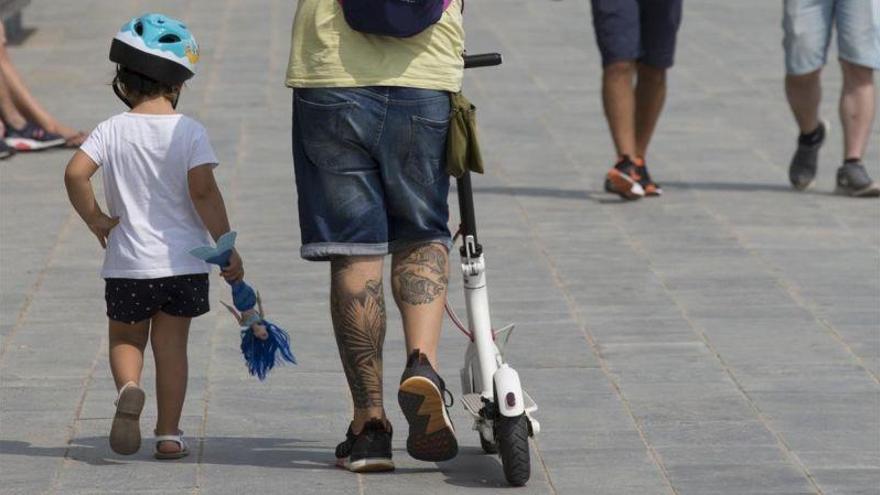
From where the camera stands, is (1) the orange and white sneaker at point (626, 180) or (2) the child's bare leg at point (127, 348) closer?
(2) the child's bare leg at point (127, 348)

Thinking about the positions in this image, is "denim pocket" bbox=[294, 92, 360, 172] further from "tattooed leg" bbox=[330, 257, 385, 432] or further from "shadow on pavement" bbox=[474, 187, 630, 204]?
"shadow on pavement" bbox=[474, 187, 630, 204]

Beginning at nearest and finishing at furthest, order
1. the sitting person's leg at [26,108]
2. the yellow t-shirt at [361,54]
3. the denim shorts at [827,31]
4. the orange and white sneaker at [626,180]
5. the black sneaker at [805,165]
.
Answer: the yellow t-shirt at [361,54], the orange and white sneaker at [626,180], the denim shorts at [827,31], the black sneaker at [805,165], the sitting person's leg at [26,108]

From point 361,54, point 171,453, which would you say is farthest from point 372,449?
point 361,54

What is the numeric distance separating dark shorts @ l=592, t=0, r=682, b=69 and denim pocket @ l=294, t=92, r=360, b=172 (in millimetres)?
4526

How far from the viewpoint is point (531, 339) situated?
22.9 feet

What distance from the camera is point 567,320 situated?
7.25 meters

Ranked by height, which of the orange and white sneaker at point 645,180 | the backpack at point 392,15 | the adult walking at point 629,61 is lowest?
the orange and white sneaker at point 645,180

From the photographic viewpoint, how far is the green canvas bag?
5.21m

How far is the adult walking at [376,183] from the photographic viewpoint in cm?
515

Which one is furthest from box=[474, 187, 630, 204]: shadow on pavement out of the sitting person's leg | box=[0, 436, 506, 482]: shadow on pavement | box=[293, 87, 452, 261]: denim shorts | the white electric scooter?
box=[293, 87, 452, 261]: denim shorts

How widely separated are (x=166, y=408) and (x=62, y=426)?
1.67 ft

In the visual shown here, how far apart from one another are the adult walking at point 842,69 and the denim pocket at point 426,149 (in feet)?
16.0

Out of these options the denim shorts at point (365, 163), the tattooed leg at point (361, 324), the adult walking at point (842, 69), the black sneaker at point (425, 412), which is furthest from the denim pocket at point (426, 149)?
the adult walking at point (842, 69)

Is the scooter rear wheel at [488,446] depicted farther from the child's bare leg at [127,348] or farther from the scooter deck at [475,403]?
the child's bare leg at [127,348]
